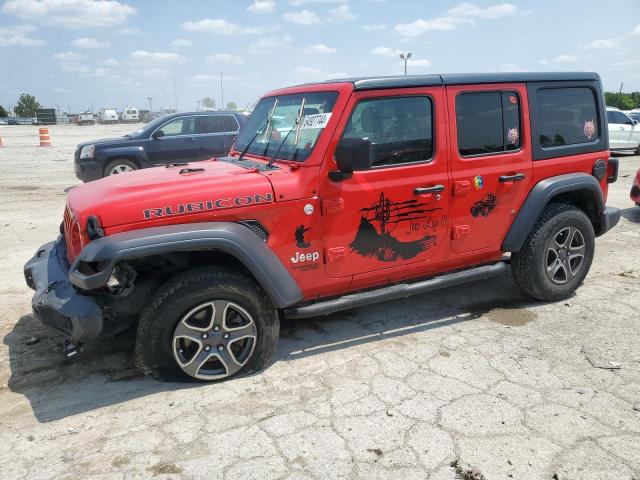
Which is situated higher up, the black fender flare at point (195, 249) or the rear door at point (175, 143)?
the rear door at point (175, 143)

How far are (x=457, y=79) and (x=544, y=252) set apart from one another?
1673 millimetres

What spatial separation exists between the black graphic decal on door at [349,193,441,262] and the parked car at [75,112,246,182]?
7190 millimetres

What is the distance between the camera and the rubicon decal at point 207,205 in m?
3.04

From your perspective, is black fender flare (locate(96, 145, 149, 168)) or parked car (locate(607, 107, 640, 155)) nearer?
black fender flare (locate(96, 145, 149, 168))

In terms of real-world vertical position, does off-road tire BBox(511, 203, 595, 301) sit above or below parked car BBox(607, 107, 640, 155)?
below

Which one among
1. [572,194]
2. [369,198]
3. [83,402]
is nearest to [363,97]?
[369,198]

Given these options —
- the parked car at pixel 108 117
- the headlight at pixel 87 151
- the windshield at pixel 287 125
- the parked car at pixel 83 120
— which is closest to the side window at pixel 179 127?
the headlight at pixel 87 151

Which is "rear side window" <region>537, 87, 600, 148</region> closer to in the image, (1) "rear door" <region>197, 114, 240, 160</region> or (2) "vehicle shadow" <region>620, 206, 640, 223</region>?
(2) "vehicle shadow" <region>620, 206, 640, 223</region>

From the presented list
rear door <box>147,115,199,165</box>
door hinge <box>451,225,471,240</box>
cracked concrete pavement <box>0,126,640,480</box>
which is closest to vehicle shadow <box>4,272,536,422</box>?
cracked concrete pavement <box>0,126,640,480</box>

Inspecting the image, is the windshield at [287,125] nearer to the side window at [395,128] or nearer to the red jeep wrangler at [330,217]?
the red jeep wrangler at [330,217]

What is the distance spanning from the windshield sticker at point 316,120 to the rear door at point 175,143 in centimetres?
743

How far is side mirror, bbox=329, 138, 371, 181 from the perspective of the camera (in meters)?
3.26

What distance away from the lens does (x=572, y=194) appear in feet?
15.1

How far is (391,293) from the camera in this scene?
149 inches
